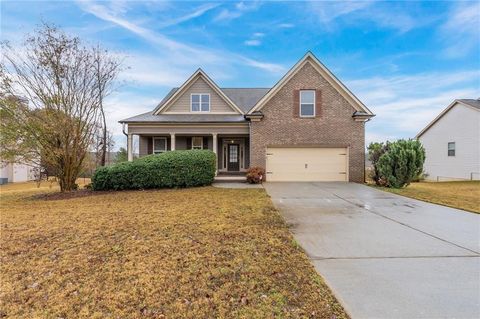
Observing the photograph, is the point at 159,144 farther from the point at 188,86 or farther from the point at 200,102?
the point at 188,86

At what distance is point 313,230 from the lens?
5617 millimetres

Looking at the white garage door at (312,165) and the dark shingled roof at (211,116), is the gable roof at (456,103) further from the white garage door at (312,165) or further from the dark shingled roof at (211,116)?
the dark shingled roof at (211,116)

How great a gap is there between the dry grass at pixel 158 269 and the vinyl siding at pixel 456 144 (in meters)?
20.6

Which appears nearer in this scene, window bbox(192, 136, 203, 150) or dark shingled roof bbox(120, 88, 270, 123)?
dark shingled roof bbox(120, 88, 270, 123)

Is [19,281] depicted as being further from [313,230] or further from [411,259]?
[411,259]

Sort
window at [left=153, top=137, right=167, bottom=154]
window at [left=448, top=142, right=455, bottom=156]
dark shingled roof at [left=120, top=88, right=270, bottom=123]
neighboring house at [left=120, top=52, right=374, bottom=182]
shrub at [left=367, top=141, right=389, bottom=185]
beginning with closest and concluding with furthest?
shrub at [left=367, top=141, right=389, bottom=185], neighboring house at [left=120, top=52, right=374, bottom=182], dark shingled roof at [left=120, top=88, right=270, bottom=123], window at [left=153, top=137, right=167, bottom=154], window at [left=448, top=142, right=455, bottom=156]

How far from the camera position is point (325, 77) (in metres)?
15.2

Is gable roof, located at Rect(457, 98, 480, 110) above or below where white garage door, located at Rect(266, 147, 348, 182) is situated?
above

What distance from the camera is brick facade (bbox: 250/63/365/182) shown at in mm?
15203

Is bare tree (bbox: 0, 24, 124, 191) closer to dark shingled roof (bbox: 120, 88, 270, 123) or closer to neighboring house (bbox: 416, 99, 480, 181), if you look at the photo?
dark shingled roof (bbox: 120, 88, 270, 123)

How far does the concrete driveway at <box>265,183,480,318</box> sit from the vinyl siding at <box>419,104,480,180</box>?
51.9 ft

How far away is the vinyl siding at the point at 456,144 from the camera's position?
1920 cm

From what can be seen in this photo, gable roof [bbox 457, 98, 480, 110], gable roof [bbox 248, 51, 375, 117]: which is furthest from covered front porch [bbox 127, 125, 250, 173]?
gable roof [bbox 457, 98, 480, 110]

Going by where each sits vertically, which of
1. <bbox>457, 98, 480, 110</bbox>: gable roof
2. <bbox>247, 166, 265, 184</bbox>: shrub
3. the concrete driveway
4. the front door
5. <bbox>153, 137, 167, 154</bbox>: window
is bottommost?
the concrete driveway
